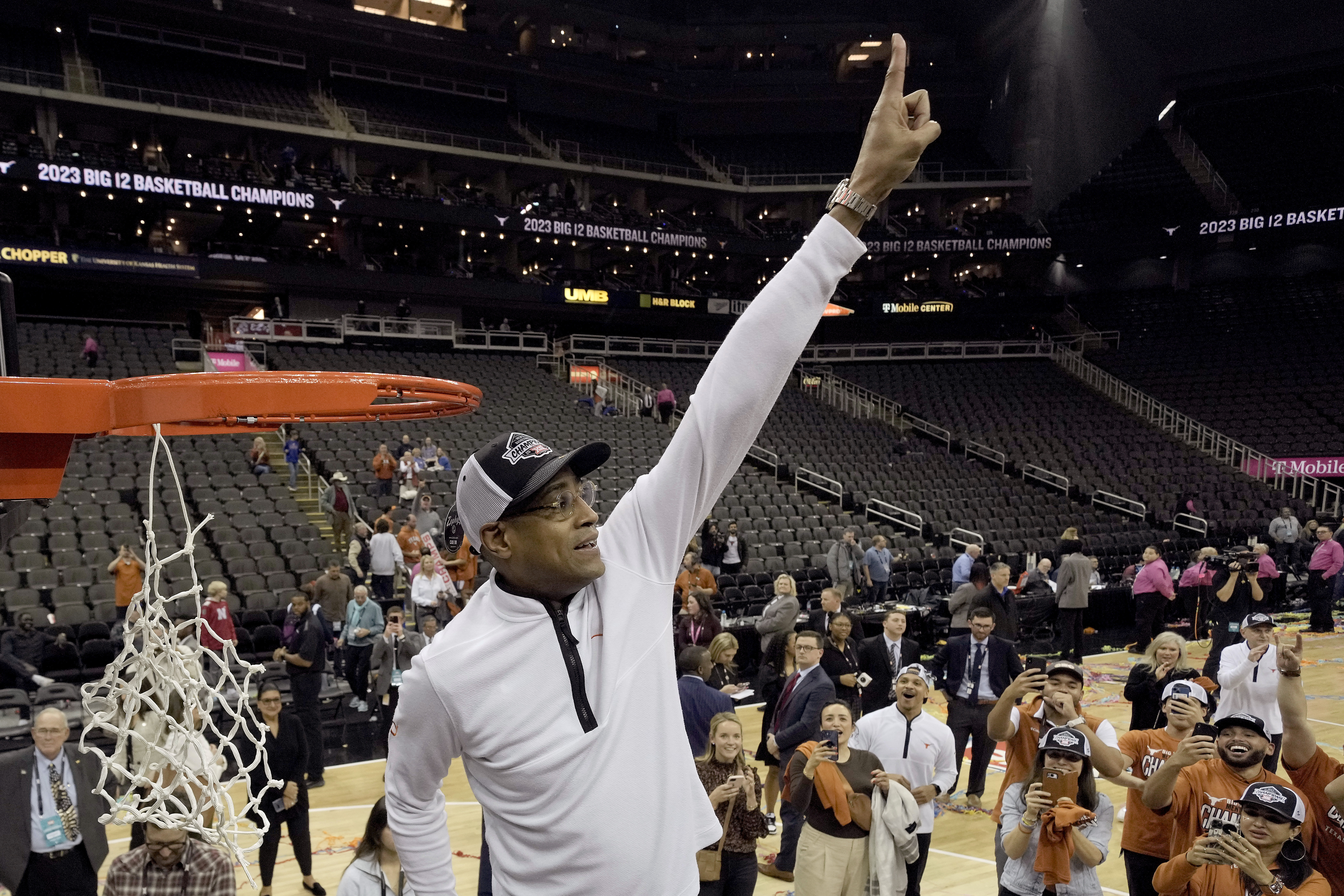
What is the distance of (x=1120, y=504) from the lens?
21.6 metres

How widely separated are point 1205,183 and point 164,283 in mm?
28705

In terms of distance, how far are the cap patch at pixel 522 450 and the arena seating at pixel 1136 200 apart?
3107 cm

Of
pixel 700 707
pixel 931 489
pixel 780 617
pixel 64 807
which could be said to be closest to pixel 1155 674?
pixel 700 707

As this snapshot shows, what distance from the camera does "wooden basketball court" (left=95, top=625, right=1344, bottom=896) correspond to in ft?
22.5

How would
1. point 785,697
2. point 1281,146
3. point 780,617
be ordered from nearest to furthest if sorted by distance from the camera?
point 785,697 < point 780,617 < point 1281,146

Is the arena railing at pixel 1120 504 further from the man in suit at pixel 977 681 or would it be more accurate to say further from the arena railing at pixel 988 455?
the man in suit at pixel 977 681

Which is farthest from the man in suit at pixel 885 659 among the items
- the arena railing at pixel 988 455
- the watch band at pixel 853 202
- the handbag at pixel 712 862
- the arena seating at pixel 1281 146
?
the arena seating at pixel 1281 146

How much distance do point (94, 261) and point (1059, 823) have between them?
24.3 meters

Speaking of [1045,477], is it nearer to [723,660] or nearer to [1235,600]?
[1235,600]

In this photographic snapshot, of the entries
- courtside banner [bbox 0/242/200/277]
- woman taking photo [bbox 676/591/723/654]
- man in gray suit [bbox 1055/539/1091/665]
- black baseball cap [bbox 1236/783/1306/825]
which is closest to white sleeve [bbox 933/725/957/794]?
black baseball cap [bbox 1236/783/1306/825]

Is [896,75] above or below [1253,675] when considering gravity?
above

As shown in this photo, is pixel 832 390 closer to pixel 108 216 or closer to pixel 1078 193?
pixel 1078 193

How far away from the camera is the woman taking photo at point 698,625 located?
9.89 metres

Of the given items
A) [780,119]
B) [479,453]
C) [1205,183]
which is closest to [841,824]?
[479,453]
